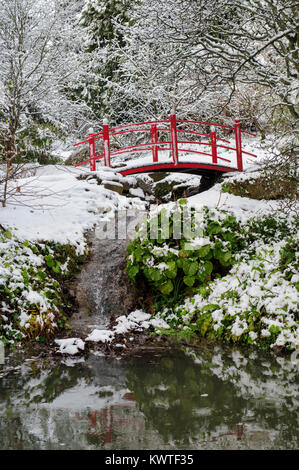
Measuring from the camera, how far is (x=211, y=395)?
4516 millimetres

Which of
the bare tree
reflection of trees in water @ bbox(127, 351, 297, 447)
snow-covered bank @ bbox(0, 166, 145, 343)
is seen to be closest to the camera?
reflection of trees in water @ bbox(127, 351, 297, 447)

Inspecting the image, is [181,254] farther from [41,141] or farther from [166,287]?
[41,141]

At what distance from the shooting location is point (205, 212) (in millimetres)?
8312

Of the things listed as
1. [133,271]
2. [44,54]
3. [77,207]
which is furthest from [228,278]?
[44,54]

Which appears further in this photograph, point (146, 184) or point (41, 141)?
point (41, 141)

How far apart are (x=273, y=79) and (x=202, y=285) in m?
3.66

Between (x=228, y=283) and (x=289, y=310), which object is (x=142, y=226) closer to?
(x=228, y=283)

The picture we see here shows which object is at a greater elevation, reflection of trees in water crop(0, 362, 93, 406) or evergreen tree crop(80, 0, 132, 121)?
evergreen tree crop(80, 0, 132, 121)

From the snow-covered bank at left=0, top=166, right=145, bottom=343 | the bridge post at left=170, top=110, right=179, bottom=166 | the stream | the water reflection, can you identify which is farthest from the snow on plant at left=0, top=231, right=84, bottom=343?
the bridge post at left=170, top=110, right=179, bottom=166

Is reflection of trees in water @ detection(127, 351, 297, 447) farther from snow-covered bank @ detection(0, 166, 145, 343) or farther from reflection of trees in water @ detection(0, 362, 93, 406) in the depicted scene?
snow-covered bank @ detection(0, 166, 145, 343)

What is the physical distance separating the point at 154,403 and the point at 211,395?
595mm

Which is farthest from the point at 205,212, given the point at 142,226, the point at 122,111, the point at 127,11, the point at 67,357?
the point at 127,11

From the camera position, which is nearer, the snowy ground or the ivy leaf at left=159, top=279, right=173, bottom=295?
the ivy leaf at left=159, top=279, right=173, bottom=295

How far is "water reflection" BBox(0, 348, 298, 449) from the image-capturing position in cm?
350
